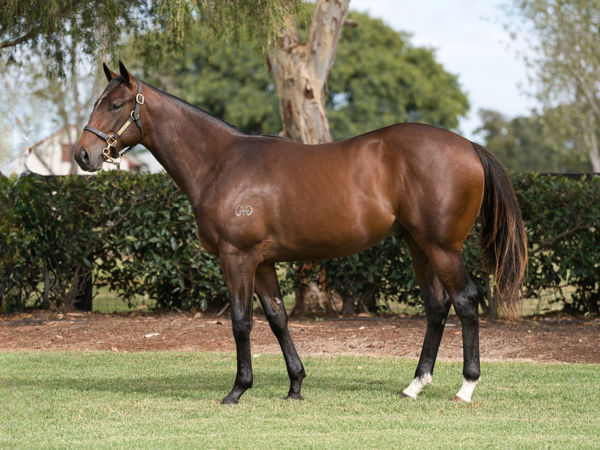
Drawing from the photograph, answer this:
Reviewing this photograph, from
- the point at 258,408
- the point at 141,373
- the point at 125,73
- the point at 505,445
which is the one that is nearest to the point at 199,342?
Answer: the point at 141,373

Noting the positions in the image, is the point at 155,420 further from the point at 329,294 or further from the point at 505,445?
the point at 329,294

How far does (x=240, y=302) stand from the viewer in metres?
5.48

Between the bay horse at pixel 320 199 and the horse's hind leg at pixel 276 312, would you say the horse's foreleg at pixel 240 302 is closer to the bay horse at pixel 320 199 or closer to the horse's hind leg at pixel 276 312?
the bay horse at pixel 320 199

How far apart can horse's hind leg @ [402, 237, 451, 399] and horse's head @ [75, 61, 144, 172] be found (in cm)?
226

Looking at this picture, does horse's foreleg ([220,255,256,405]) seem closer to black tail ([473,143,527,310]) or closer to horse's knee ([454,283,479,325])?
horse's knee ([454,283,479,325])

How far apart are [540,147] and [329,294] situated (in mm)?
53454

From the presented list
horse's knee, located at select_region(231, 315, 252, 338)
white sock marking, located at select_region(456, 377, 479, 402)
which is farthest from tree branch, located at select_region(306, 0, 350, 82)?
white sock marking, located at select_region(456, 377, 479, 402)

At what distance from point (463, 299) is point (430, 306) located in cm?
46

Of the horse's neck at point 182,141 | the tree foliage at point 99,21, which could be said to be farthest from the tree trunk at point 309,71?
the horse's neck at point 182,141

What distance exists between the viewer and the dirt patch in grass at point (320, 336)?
7574 millimetres

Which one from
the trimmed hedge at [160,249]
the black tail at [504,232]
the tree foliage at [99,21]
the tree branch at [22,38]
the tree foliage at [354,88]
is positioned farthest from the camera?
the tree foliage at [354,88]

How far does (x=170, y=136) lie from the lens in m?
5.82

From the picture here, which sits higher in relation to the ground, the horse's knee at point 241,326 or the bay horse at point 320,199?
the bay horse at point 320,199

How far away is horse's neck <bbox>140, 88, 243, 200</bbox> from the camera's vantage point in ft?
19.0
